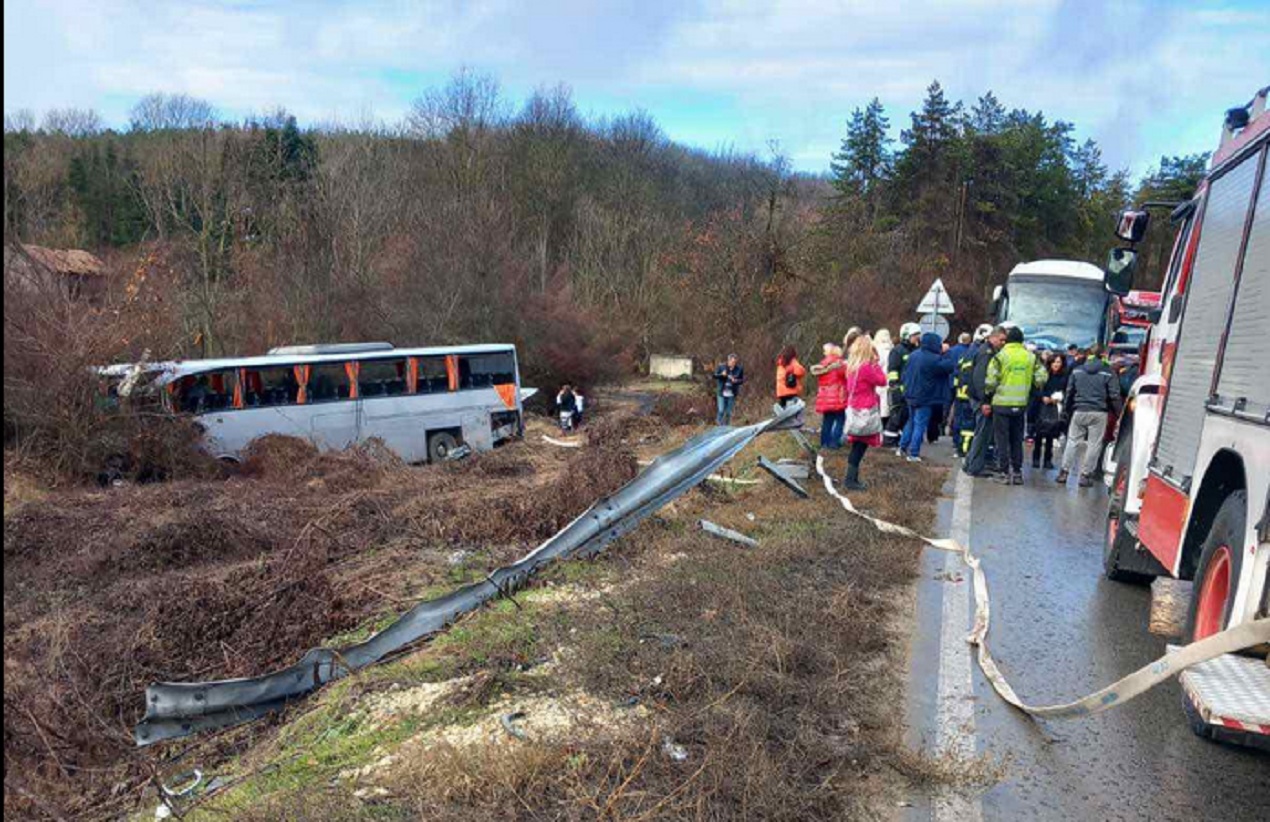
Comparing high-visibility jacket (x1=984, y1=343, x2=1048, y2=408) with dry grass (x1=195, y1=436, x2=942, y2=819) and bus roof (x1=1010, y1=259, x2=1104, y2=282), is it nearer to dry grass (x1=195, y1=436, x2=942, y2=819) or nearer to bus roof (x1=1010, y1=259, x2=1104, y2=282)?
dry grass (x1=195, y1=436, x2=942, y2=819)

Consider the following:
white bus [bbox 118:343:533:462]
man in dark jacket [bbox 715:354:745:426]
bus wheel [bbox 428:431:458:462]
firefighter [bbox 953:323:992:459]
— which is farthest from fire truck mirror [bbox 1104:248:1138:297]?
bus wheel [bbox 428:431:458:462]

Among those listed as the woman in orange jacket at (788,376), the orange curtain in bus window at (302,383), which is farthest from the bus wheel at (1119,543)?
the orange curtain in bus window at (302,383)

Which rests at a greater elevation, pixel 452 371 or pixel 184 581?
pixel 184 581

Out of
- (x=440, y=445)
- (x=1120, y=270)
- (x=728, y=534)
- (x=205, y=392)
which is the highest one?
(x=1120, y=270)

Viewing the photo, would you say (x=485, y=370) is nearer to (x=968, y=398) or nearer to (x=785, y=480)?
(x=968, y=398)

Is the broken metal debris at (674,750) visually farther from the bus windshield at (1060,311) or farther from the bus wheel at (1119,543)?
the bus windshield at (1060,311)

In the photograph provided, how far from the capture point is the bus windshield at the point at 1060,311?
856 inches

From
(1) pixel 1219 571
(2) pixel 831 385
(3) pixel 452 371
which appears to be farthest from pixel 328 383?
(1) pixel 1219 571

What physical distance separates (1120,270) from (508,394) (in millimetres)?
18046

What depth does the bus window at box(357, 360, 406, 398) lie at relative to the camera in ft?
67.5

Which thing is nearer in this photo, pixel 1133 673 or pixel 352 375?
pixel 1133 673

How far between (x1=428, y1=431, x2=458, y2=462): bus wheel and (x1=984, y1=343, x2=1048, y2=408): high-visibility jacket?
13.9 m

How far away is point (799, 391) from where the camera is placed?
1335 centimetres

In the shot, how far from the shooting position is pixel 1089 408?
11234 millimetres
